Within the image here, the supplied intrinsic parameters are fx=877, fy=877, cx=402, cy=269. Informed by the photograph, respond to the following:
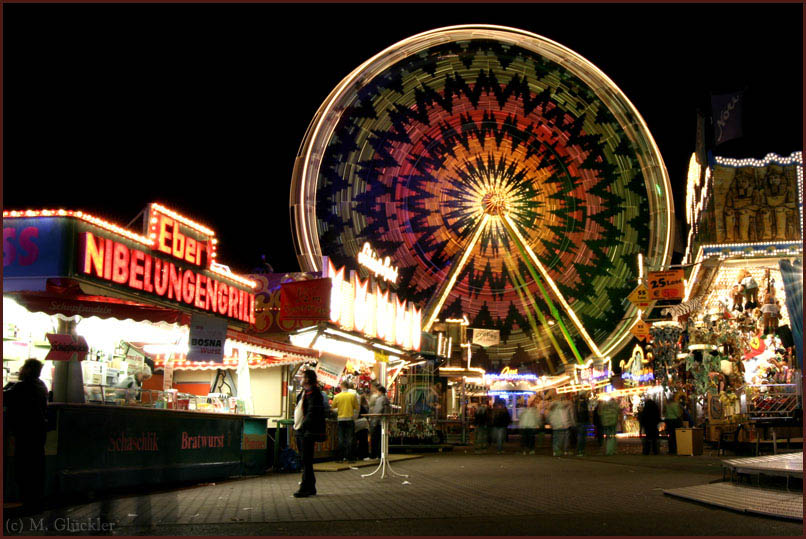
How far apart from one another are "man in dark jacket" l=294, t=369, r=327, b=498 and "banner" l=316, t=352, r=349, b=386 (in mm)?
9280

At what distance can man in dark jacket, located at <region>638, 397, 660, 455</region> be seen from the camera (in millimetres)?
20344

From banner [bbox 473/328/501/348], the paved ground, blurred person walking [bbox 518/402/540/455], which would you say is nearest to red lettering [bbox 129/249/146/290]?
the paved ground

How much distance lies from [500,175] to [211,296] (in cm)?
1696

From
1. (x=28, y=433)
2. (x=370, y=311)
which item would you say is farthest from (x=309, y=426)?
(x=370, y=311)

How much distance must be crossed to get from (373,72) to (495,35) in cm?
419

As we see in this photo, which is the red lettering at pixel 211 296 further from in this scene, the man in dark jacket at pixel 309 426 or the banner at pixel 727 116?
the banner at pixel 727 116

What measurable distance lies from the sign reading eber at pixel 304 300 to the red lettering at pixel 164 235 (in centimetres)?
495

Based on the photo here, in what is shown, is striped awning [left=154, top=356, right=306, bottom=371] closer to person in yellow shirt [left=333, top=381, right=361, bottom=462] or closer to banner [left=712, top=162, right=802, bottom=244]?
person in yellow shirt [left=333, top=381, right=361, bottom=462]

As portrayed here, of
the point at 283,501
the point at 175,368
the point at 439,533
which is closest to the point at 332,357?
the point at 175,368

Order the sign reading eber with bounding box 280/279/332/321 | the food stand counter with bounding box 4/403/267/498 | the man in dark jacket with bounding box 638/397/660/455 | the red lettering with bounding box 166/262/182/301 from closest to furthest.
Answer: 1. the food stand counter with bounding box 4/403/267/498
2. the red lettering with bounding box 166/262/182/301
3. the sign reading eber with bounding box 280/279/332/321
4. the man in dark jacket with bounding box 638/397/660/455

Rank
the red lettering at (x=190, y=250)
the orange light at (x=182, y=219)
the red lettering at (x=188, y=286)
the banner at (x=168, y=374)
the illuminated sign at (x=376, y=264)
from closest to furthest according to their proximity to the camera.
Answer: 1. the orange light at (x=182, y=219)
2. the red lettering at (x=188, y=286)
3. the red lettering at (x=190, y=250)
4. the banner at (x=168, y=374)
5. the illuminated sign at (x=376, y=264)

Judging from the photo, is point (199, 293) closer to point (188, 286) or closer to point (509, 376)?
point (188, 286)

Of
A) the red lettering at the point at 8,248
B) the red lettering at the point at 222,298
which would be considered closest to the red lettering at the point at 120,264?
the red lettering at the point at 8,248

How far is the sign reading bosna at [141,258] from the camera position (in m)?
11.2
